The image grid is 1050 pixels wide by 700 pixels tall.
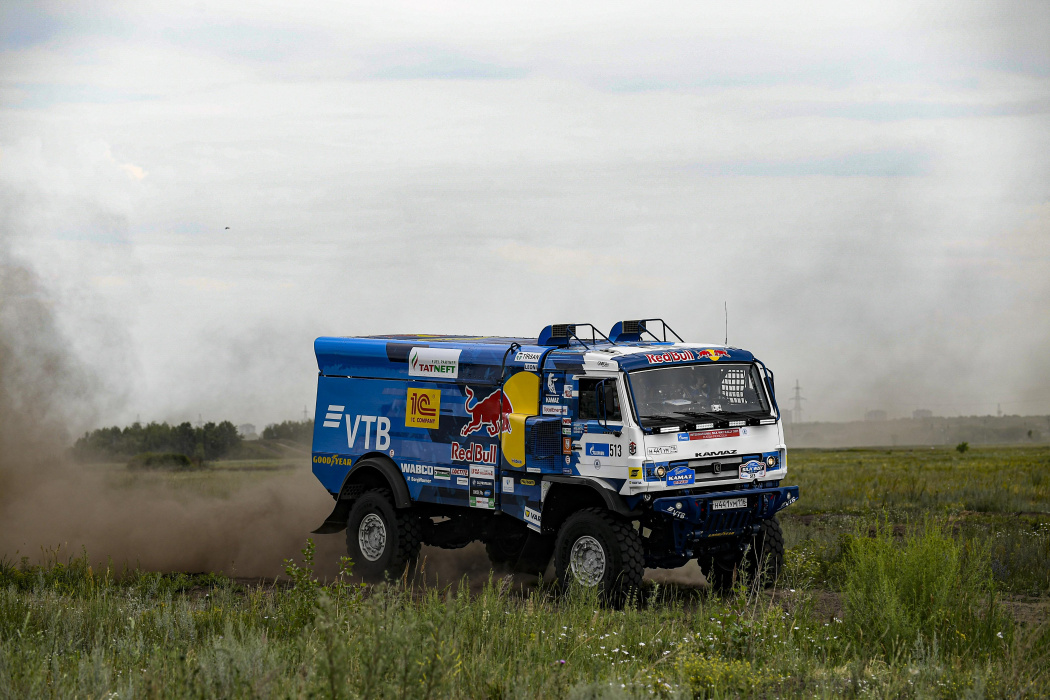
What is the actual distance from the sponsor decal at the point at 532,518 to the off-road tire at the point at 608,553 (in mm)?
557

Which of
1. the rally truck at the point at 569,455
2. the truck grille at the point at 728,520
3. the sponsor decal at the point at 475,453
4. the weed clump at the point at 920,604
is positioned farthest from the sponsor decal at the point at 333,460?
the weed clump at the point at 920,604

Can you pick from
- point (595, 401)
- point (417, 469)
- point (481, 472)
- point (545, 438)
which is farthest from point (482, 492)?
point (595, 401)

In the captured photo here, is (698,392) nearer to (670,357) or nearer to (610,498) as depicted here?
(670,357)

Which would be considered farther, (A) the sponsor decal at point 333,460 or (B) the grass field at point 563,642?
(A) the sponsor decal at point 333,460

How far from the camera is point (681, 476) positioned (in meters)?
12.2

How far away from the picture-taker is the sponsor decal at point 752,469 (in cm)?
1276

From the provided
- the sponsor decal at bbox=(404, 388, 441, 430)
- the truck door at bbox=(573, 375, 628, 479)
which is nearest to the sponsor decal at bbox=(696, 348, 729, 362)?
the truck door at bbox=(573, 375, 628, 479)

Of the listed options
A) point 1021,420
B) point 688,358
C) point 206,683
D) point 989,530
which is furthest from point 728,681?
point 1021,420

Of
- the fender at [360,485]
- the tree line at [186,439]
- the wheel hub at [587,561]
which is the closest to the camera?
the wheel hub at [587,561]

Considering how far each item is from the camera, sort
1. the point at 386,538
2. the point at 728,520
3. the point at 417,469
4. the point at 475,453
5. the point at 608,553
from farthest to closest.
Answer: the point at 386,538
the point at 417,469
the point at 475,453
the point at 728,520
the point at 608,553

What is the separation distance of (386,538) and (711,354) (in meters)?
5.56

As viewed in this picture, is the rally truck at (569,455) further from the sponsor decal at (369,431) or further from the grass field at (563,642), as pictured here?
the grass field at (563,642)

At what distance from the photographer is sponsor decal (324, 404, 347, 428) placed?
631 inches

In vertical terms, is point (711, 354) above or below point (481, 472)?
above
